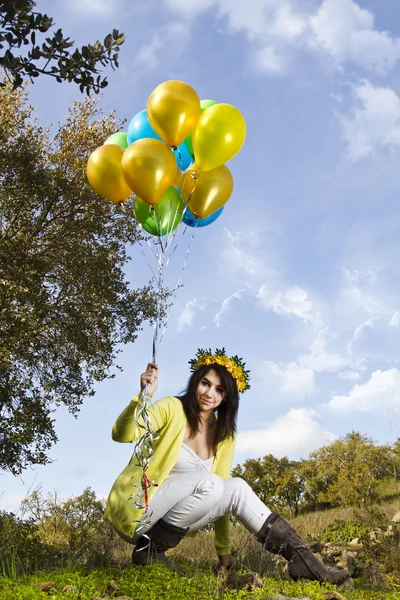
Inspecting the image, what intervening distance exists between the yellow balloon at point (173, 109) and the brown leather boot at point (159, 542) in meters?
2.80

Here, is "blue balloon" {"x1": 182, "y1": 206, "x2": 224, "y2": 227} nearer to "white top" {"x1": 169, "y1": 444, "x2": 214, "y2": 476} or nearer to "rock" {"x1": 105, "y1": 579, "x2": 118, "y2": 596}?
"white top" {"x1": 169, "y1": 444, "x2": 214, "y2": 476}

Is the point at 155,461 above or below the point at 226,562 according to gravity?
above

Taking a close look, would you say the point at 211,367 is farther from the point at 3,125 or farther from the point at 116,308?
the point at 3,125

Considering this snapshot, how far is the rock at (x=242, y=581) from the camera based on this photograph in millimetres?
3568

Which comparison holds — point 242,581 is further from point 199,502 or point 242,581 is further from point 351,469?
point 351,469

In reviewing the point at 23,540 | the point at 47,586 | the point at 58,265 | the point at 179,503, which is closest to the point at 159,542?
the point at 179,503

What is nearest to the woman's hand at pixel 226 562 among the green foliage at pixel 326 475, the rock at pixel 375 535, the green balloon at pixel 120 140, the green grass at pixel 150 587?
the green grass at pixel 150 587

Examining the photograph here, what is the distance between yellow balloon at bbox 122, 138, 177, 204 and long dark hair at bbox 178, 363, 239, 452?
141cm

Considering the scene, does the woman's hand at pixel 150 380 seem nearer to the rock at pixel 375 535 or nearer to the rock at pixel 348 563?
the rock at pixel 348 563

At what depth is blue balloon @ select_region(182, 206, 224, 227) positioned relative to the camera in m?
5.25

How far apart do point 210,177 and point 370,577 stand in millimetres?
3410

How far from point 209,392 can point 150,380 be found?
0.81 m

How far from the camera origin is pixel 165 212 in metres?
4.97

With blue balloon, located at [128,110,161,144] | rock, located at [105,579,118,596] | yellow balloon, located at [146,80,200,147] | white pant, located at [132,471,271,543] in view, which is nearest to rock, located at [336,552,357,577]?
white pant, located at [132,471,271,543]
